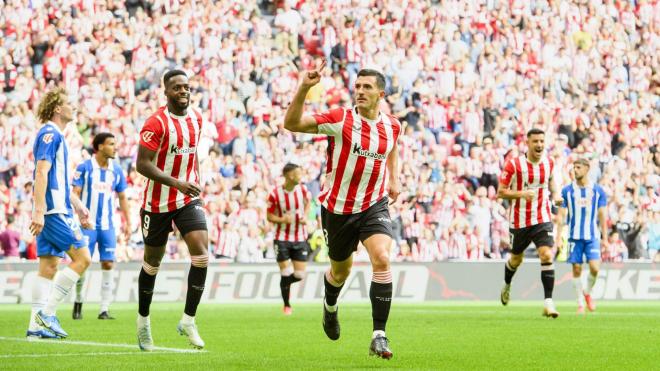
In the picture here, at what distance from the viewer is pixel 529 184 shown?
17.5 metres

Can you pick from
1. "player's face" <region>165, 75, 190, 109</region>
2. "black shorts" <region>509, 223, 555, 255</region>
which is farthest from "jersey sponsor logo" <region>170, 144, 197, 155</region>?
"black shorts" <region>509, 223, 555, 255</region>

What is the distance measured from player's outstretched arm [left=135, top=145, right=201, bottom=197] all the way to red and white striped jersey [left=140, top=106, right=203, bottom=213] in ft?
0.52

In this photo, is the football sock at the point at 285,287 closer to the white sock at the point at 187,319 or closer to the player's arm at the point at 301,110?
the white sock at the point at 187,319

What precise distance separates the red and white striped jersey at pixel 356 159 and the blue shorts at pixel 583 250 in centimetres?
980

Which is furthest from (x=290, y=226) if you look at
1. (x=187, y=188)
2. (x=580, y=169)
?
(x=187, y=188)

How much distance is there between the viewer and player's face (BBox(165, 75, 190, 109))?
1045 centimetres

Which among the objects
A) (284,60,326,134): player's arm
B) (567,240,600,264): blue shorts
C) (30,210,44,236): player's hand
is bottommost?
(567,240,600,264): blue shorts

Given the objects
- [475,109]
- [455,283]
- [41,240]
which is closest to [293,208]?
[455,283]

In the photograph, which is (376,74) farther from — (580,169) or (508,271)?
(580,169)

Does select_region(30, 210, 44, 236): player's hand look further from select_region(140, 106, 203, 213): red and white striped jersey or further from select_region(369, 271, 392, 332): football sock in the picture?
select_region(369, 271, 392, 332): football sock

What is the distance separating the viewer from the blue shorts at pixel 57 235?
11984 millimetres

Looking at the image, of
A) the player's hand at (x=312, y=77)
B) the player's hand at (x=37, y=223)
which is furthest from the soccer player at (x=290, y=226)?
the player's hand at (x=312, y=77)

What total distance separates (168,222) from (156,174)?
0.68 m

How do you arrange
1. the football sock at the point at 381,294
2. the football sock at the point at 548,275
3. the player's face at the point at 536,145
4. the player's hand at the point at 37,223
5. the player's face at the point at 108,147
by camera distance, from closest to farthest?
the football sock at the point at 381,294, the player's hand at the point at 37,223, the player's face at the point at 108,147, the player's face at the point at 536,145, the football sock at the point at 548,275
